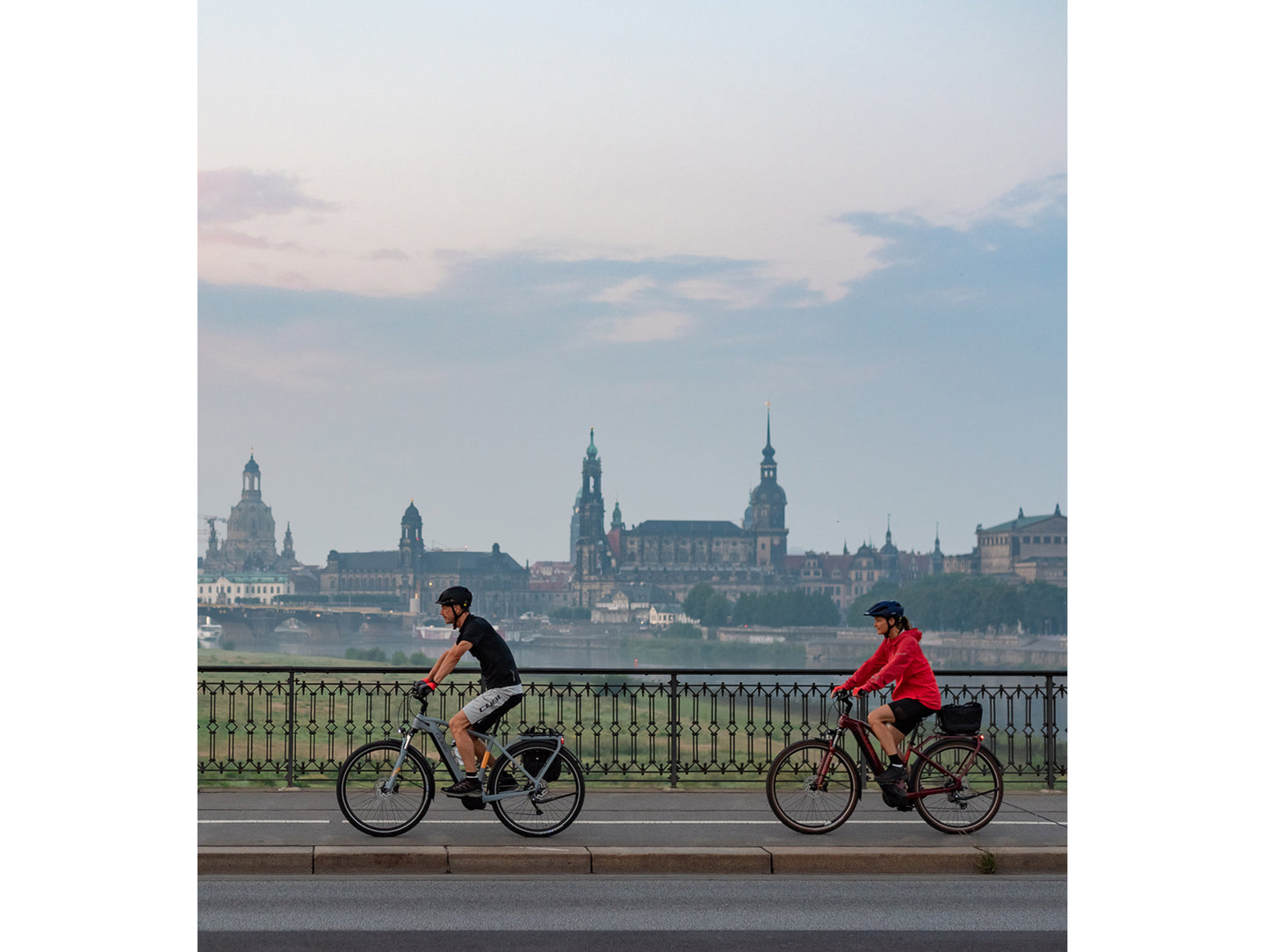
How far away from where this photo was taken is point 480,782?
9.10 meters

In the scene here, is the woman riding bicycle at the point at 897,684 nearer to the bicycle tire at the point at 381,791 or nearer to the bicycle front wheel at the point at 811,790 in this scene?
the bicycle front wheel at the point at 811,790

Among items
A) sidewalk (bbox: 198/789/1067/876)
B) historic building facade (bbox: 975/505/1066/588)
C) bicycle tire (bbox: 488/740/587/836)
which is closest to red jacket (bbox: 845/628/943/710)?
sidewalk (bbox: 198/789/1067/876)

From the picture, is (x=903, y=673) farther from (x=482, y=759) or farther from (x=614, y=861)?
(x=482, y=759)

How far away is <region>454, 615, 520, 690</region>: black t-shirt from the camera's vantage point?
8984 millimetres

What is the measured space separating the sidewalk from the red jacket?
3.27 ft

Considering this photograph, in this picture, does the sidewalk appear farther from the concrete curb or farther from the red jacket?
the red jacket

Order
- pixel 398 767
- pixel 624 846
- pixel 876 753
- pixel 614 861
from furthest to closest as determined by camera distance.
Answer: pixel 876 753, pixel 398 767, pixel 624 846, pixel 614 861

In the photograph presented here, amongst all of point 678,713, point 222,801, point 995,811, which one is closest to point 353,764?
point 222,801

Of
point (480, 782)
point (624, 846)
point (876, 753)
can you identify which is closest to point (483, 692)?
point (480, 782)

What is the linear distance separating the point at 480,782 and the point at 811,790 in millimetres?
2353

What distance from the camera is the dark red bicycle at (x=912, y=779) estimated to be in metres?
9.27

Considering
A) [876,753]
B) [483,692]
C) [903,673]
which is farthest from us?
[876,753]

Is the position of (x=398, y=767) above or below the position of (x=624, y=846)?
above
